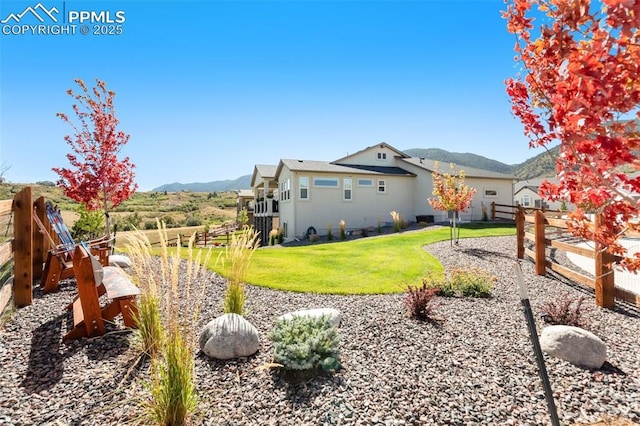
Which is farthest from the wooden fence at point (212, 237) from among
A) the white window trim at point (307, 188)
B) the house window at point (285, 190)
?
the white window trim at point (307, 188)

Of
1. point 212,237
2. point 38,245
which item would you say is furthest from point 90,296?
point 212,237

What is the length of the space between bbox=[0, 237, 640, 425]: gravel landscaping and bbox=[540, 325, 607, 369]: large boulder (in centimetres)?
11

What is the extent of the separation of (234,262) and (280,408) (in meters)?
1.81

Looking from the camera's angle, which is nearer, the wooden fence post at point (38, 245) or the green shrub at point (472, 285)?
the green shrub at point (472, 285)

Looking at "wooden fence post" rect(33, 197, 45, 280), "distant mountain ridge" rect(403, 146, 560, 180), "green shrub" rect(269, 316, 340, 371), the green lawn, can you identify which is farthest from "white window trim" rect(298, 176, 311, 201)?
"distant mountain ridge" rect(403, 146, 560, 180)

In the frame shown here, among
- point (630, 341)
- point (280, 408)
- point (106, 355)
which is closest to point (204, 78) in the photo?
point (106, 355)

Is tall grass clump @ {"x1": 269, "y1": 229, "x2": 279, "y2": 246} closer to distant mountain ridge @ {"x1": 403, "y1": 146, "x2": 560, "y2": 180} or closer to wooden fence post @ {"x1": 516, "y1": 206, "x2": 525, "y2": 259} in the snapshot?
wooden fence post @ {"x1": 516, "y1": 206, "x2": 525, "y2": 259}

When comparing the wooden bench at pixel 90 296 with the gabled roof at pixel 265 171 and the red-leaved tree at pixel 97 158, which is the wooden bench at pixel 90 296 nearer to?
the red-leaved tree at pixel 97 158

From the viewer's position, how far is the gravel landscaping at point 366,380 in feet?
8.95

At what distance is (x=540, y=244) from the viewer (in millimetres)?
7973

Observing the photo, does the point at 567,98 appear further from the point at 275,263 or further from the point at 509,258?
the point at 509,258

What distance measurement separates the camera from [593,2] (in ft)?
5.74

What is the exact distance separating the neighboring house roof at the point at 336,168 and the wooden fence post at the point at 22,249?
15.6 meters

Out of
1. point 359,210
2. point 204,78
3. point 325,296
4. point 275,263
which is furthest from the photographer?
point 359,210
